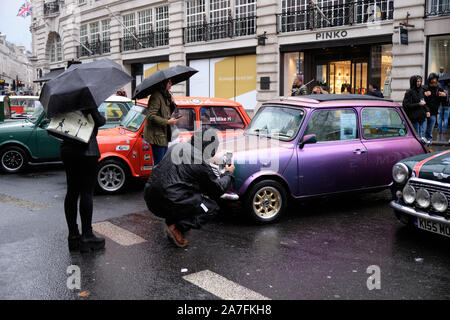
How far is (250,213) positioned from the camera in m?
6.14

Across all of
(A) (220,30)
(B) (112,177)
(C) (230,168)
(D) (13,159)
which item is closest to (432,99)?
(B) (112,177)

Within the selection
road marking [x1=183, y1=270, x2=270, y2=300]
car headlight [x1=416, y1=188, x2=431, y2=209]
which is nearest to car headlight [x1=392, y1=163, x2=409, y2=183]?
car headlight [x1=416, y1=188, x2=431, y2=209]

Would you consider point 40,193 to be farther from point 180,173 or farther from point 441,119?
point 441,119

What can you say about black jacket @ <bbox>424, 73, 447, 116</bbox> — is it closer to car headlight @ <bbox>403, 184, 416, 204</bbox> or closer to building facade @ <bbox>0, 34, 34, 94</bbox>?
car headlight @ <bbox>403, 184, 416, 204</bbox>

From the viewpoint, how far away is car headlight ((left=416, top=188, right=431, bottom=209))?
16.6ft

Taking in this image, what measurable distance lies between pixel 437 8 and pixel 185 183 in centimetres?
1485

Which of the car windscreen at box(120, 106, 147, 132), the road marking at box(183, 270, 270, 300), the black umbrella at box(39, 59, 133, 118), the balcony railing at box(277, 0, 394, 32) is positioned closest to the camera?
the road marking at box(183, 270, 270, 300)

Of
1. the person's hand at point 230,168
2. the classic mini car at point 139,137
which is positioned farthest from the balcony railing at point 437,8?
the person's hand at point 230,168

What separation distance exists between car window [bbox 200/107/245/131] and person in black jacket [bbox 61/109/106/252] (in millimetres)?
3498

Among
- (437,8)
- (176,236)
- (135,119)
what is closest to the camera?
(176,236)

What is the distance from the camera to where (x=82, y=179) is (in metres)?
5.09

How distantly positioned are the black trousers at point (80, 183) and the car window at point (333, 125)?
3.14 m

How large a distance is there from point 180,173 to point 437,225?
295cm

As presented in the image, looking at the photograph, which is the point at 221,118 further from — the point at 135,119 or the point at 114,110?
the point at 114,110
